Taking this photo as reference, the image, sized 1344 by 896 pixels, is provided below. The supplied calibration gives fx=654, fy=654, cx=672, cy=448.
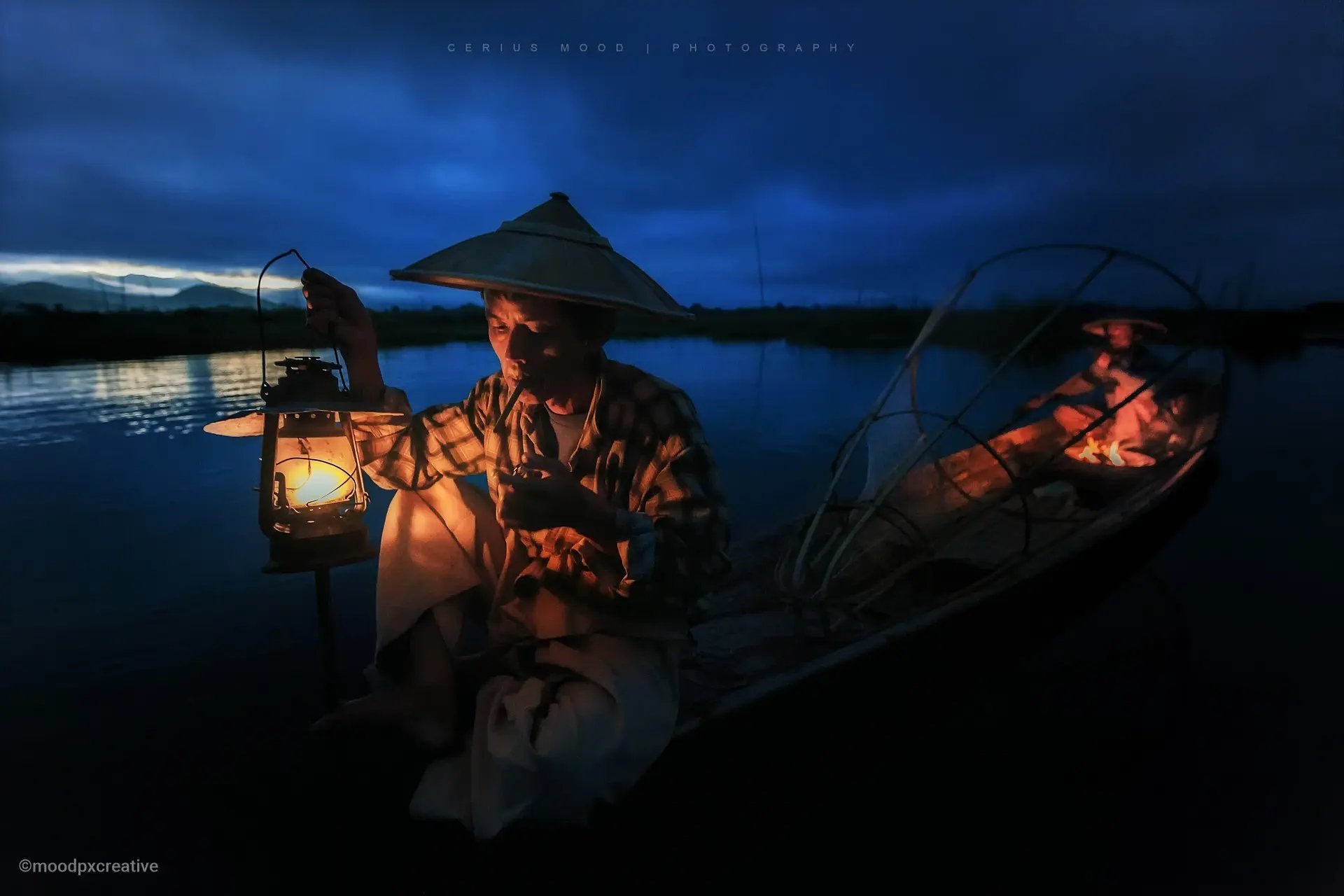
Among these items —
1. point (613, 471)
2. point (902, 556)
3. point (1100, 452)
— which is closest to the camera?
point (613, 471)

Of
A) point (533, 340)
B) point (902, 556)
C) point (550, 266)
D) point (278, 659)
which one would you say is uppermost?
point (550, 266)

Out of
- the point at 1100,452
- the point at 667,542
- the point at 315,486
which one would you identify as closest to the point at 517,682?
the point at 667,542

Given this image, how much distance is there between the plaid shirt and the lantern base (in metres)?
0.15

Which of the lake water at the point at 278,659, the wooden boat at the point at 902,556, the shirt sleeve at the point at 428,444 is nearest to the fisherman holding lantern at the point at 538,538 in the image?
the shirt sleeve at the point at 428,444

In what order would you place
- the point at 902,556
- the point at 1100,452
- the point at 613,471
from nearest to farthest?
1. the point at 613,471
2. the point at 902,556
3. the point at 1100,452

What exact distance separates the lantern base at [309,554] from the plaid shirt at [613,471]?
0.48 feet

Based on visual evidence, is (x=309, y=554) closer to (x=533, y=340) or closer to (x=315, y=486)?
(x=315, y=486)

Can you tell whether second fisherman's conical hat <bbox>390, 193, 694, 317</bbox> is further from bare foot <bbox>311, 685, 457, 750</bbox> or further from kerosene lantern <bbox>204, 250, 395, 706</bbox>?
bare foot <bbox>311, 685, 457, 750</bbox>

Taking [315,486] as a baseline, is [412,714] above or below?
below

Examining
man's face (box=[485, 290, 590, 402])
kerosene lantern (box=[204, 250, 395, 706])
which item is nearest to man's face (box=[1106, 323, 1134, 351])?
man's face (box=[485, 290, 590, 402])

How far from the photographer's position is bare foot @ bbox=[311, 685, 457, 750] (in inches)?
48.8

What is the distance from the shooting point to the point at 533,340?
3.69 feet

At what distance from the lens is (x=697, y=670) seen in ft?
6.23

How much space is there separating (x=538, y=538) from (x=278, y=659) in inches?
96.5
